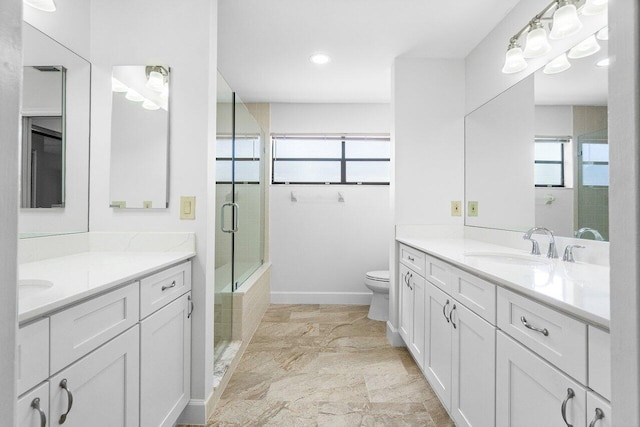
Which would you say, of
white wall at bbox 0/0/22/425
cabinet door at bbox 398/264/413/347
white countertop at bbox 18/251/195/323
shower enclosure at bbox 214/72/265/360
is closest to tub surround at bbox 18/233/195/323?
white countertop at bbox 18/251/195/323

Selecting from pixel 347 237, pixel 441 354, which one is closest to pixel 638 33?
pixel 441 354

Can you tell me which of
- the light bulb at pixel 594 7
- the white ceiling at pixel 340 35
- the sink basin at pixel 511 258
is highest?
the white ceiling at pixel 340 35

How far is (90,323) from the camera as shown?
3.52 ft

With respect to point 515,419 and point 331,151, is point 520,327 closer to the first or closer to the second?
point 515,419

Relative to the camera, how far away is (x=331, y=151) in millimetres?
4121

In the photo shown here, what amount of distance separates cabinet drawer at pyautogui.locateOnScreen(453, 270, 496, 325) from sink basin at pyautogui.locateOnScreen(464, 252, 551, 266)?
32cm

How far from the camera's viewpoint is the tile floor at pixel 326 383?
6.17 feet

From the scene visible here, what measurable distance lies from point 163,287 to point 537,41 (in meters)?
2.22

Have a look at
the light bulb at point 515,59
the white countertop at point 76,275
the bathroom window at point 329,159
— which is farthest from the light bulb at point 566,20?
the bathroom window at point 329,159

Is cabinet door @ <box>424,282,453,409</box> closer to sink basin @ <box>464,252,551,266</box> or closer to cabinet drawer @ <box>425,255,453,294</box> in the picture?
cabinet drawer @ <box>425,255,453,294</box>

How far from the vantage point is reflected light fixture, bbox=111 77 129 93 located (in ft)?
6.08

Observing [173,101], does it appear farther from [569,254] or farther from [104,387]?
[569,254]

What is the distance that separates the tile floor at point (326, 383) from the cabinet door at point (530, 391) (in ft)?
2.48

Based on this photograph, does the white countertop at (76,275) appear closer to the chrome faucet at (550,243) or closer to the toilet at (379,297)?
the chrome faucet at (550,243)
